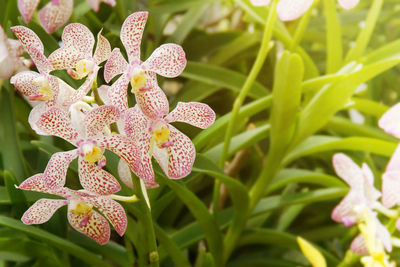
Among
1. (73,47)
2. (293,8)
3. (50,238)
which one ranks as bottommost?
(50,238)

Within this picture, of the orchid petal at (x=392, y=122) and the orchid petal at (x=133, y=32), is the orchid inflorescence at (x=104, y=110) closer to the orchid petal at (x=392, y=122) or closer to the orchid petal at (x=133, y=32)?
the orchid petal at (x=133, y=32)

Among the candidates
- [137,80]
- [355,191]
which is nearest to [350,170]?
[355,191]

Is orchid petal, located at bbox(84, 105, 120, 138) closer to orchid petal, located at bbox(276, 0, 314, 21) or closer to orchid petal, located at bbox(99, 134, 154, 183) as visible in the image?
orchid petal, located at bbox(99, 134, 154, 183)

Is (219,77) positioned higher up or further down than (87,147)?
higher up

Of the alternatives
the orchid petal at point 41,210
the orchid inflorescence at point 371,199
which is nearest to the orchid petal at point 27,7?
the orchid petal at point 41,210

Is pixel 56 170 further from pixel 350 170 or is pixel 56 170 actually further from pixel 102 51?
pixel 350 170

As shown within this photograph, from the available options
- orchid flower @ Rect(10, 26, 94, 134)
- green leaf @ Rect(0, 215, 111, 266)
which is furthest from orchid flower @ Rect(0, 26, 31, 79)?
green leaf @ Rect(0, 215, 111, 266)
